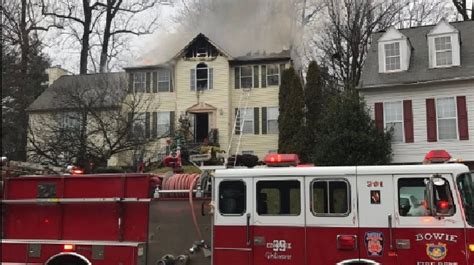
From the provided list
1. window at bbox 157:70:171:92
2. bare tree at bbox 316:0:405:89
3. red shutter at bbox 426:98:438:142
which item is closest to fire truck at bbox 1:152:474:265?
red shutter at bbox 426:98:438:142

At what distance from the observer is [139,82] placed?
2923 centimetres

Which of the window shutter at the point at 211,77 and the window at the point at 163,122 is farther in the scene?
the window shutter at the point at 211,77

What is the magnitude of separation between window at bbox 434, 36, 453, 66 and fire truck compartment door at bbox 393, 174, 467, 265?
58.3 feet

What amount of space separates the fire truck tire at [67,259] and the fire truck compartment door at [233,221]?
2449mm

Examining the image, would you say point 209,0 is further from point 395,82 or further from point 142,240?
point 395,82

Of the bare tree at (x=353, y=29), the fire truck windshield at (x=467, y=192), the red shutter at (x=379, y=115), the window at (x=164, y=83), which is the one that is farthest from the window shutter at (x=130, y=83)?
the fire truck windshield at (x=467, y=192)

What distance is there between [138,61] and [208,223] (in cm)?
1781

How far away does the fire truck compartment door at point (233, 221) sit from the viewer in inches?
300

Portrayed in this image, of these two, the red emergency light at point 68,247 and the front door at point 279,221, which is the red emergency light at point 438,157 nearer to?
the front door at point 279,221

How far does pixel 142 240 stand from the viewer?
8.29 metres

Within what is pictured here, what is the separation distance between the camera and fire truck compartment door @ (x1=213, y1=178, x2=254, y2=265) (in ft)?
25.0

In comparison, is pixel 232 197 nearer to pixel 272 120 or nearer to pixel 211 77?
pixel 272 120

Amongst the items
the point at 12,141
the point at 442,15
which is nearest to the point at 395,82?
the point at 442,15

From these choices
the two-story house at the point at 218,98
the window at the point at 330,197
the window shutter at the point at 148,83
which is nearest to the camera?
the window at the point at 330,197
